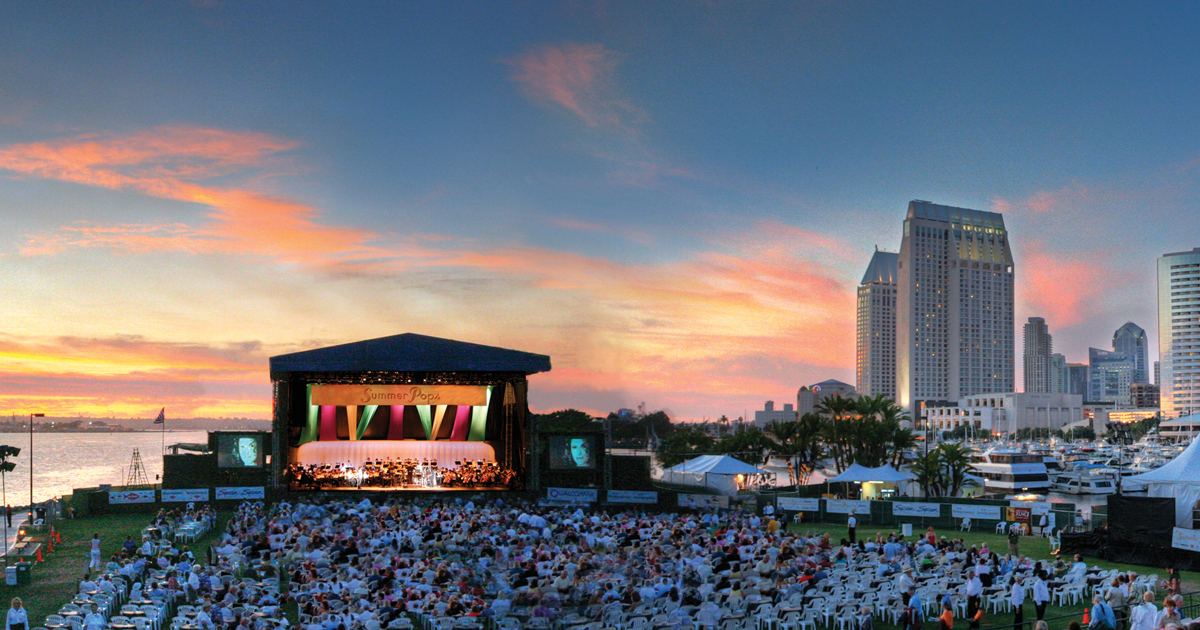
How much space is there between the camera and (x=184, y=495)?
34.5 meters

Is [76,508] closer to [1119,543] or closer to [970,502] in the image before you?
[970,502]

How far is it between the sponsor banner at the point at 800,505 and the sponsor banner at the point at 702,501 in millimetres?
2124

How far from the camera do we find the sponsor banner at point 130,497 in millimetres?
34531

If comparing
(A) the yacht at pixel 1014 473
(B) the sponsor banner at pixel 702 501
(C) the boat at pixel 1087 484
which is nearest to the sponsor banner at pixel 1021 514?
(B) the sponsor banner at pixel 702 501

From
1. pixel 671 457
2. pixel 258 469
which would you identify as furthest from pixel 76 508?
pixel 671 457

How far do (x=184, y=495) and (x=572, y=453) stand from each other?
14.8 meters

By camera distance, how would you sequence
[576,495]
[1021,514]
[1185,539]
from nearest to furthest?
[1185,539] → [1021,514] → [576,495]

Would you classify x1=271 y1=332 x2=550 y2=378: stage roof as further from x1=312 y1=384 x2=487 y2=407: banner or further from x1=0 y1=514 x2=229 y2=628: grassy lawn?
x1=0 y1=514 x2=229 y2=628: grassy lawn

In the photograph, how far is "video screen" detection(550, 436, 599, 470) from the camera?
38125 millimetres

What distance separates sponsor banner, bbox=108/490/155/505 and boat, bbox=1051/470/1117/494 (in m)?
62.5

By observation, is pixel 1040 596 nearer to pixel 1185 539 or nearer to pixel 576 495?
pixel 1185 539

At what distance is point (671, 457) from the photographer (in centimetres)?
6975

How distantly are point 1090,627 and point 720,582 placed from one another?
577 cm

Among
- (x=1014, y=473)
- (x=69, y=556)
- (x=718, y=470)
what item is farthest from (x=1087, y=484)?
(x=69, y=556)
